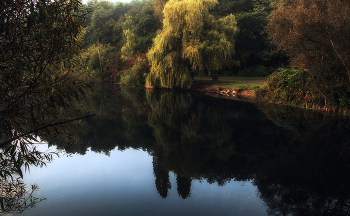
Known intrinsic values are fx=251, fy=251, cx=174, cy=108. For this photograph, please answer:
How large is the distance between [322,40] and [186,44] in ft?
51.6

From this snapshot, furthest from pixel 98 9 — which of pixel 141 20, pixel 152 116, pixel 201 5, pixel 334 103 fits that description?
pixel 334 103

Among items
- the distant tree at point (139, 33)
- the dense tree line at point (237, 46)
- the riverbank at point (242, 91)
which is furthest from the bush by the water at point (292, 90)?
the distant tree at point (139, 33)

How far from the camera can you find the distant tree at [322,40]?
1147 cm

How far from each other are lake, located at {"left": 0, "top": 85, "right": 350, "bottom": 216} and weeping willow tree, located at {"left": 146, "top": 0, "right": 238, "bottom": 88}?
558 inches

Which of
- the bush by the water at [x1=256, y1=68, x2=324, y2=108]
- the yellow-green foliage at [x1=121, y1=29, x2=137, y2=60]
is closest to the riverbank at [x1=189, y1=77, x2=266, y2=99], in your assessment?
the bush by the water at [x1=256, y1=68, x2=324, y2=108]

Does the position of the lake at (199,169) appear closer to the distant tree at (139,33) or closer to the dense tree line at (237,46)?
the dense tree line at (237,46)

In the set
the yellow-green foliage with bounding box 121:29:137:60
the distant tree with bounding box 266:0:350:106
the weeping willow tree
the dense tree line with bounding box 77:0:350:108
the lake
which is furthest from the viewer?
the yellow-green foliage with bounding box 121:29:137:60

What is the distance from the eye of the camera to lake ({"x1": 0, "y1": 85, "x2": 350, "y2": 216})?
213 inches

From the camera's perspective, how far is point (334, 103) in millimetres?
13664

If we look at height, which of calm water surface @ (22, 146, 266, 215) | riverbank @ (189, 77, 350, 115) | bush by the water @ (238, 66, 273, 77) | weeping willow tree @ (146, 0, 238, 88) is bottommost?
calm water surface @ (22, 146, 266, 215)

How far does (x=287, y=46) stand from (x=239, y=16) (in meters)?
27.2

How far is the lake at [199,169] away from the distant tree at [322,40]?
75.9 inches

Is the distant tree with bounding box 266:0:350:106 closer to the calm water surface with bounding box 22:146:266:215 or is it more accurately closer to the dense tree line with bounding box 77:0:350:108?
the dense tree line with bounding box 77:0:350:108

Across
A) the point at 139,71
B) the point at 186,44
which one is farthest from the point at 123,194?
the point at 139,71
